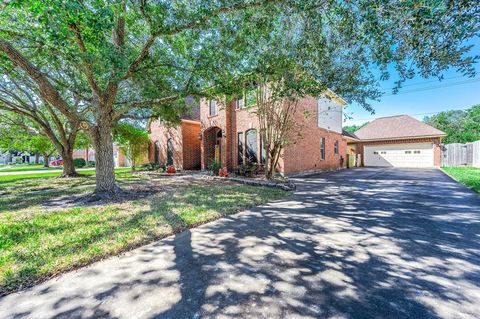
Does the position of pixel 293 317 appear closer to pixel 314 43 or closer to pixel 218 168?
pixel 314 43

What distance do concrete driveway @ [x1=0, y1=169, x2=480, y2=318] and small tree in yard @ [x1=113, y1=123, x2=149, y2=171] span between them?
44.4 ft

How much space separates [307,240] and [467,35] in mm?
4660

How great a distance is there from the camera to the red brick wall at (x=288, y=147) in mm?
12945

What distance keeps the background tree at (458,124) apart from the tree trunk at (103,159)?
47084mm

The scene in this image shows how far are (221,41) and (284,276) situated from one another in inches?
262

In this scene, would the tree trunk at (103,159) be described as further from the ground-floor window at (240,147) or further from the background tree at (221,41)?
the ground-floor window at (240,147)

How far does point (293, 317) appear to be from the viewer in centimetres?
196

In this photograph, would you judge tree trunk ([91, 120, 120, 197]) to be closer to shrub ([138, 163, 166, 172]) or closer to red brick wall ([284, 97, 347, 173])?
red brick wall ([284, 97, 347, 173])

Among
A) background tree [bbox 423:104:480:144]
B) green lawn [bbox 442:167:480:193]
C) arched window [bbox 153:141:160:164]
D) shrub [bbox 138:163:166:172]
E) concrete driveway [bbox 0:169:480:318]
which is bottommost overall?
concrete driveway [bbox 0:169:480:318]

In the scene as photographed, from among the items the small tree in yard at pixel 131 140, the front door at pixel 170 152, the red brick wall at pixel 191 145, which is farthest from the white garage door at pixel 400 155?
the small tree in yard at pixel 131 140

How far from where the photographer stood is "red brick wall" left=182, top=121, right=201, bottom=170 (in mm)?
17047

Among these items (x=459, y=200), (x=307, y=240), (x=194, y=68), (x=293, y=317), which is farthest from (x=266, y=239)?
(x=459, y=200)

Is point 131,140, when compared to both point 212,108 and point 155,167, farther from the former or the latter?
point 212,108

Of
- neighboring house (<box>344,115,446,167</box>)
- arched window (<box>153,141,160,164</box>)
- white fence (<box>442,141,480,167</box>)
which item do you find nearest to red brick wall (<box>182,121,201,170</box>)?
arched window (<box>153,141,160,164</box>)
